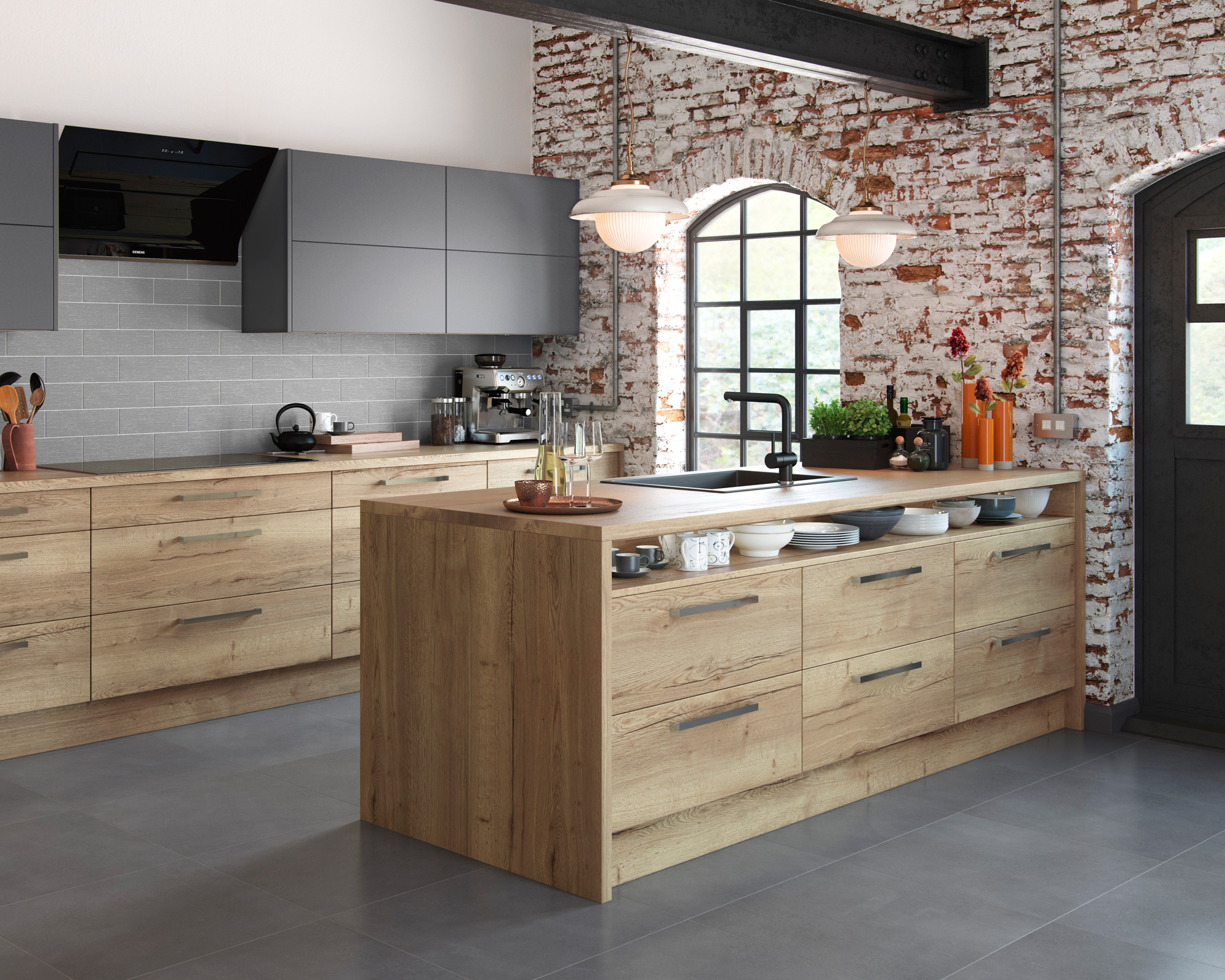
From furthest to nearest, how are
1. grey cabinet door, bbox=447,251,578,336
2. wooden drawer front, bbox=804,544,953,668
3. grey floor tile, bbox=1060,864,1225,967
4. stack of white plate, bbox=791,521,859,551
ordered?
grey cabinet door, bbox=447,251,578,336 → stack of white plate, bbox=791,521,859,551 → wooden drawer front, bbox=804,544,953,668 → grey floor tile, bbox=1060,864,1225,967

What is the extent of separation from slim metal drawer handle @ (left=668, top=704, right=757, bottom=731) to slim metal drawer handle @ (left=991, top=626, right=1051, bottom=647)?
4.23 feet

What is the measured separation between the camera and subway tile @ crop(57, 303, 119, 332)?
17.0 feet

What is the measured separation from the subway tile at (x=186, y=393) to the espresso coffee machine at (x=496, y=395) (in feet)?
4.05

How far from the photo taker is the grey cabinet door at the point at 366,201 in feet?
17.9

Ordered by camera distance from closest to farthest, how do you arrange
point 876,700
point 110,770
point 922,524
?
point 876,700
point 922,524
point 110,770

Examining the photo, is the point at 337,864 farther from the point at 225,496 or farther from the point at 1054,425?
the point at 1054,425

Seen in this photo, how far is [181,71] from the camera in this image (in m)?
5.44

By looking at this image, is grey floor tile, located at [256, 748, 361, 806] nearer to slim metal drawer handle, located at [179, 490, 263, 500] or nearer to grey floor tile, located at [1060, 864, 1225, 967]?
slim metal drawer handle, located at [179, 490, 263, 500]

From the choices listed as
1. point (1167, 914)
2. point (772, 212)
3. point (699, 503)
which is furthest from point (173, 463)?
point (1167, 914)

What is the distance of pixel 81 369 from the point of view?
523 centimetres

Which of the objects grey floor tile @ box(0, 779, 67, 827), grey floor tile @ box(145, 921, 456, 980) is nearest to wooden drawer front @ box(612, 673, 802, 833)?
grey floor tile @ box(145, 921, 456, 980)

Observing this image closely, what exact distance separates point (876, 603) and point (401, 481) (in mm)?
2347

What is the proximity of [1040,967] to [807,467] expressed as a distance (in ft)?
8.55

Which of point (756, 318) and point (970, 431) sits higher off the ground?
point (756, 318)
